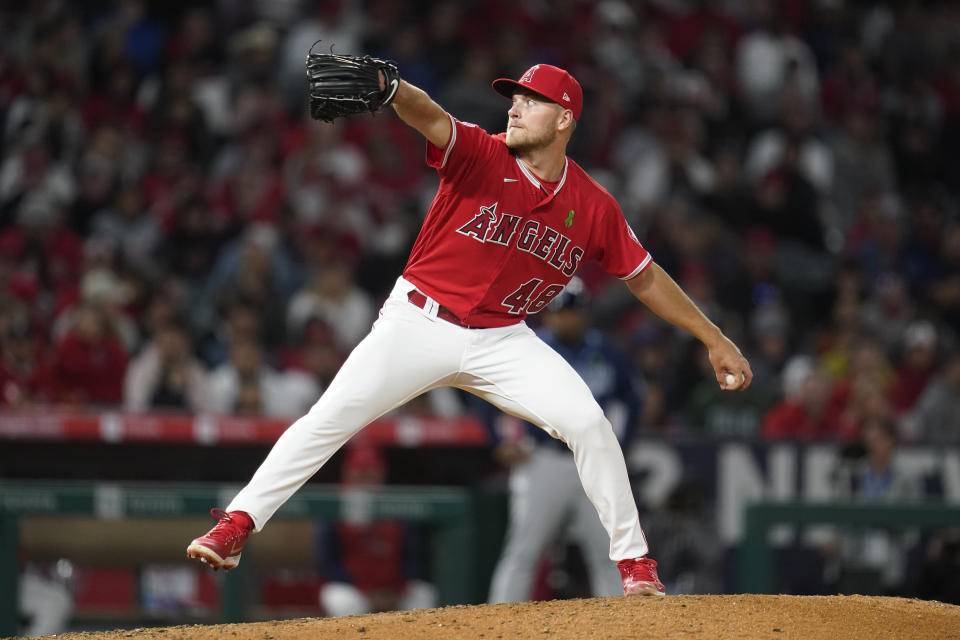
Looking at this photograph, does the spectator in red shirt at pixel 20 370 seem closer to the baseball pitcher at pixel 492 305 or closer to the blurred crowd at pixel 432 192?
the blurred crowd at pixel 432 192

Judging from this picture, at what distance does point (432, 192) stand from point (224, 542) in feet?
19.4

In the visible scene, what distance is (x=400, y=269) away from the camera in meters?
8.91

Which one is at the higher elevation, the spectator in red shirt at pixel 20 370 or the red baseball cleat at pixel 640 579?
the spectator in red shirt at pixel 20 370

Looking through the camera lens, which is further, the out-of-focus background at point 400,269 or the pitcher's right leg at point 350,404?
the out-of-focus background at point 400,269

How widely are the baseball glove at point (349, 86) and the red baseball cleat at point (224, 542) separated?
48.4 inches

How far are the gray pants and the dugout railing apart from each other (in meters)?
0.19

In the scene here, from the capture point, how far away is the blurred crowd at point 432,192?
25.5 ft

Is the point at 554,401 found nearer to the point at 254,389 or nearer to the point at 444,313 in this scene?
the point at 444,313

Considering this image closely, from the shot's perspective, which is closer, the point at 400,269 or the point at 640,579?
the point at 640,579

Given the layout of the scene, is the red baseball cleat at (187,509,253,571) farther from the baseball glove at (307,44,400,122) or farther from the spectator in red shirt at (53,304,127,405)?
the spectator in red shirt at (53,304,127,405)

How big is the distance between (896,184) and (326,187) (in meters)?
4.98

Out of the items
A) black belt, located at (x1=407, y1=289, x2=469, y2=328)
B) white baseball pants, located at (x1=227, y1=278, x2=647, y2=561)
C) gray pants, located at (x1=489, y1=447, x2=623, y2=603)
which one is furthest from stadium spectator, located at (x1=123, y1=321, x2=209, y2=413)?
black belt, located at (x1=407, y1=289, x2=469, y2=328)

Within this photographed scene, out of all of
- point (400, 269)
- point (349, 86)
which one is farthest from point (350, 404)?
point (400, 269)

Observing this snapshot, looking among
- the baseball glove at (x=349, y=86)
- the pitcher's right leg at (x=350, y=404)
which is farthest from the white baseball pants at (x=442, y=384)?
the baseball glove at (x=349, y=86)
